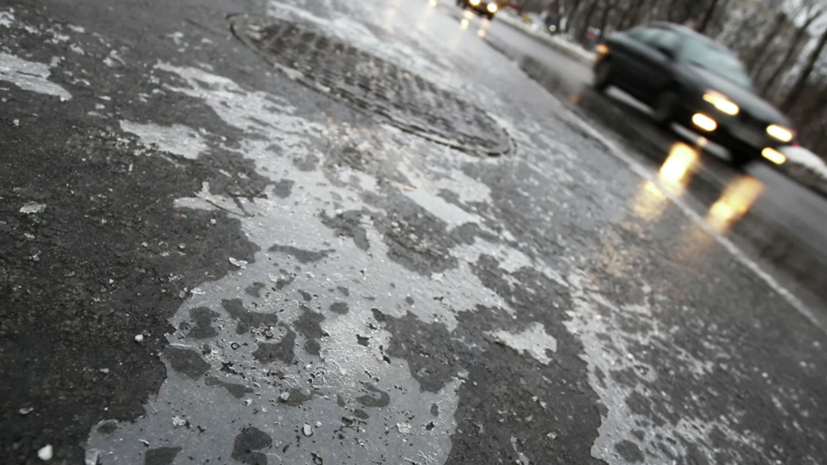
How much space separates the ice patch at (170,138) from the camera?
1.91 meters

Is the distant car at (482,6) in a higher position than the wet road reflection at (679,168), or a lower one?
higher

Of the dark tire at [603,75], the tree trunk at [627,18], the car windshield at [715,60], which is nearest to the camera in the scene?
the car windshield at [715,60]

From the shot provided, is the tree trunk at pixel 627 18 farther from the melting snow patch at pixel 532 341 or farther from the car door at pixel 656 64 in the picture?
the melting snow patch at pixel 532 341

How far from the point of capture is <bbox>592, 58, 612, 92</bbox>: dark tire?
10.2 meters

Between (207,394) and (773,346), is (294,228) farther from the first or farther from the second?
(773,346)

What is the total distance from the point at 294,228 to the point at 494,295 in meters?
0.80

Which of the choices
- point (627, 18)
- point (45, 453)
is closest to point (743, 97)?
point (45, 453)

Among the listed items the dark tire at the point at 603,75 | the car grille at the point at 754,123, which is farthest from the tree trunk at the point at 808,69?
the car grille at the point at 754,123

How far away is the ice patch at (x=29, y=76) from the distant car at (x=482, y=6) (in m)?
20.6

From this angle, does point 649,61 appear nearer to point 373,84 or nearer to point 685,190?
point 685,190

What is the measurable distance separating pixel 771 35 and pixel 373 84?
38734 mm

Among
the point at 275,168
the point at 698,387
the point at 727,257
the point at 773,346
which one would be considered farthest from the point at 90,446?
the point at 727,257

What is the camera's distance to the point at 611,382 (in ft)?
5.55

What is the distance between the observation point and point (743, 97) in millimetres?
7781
